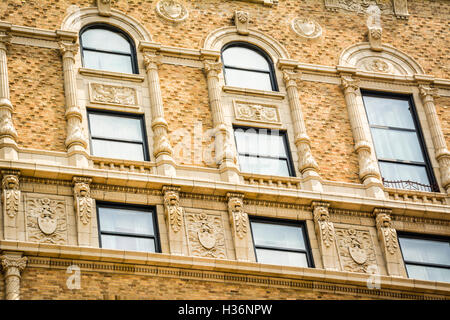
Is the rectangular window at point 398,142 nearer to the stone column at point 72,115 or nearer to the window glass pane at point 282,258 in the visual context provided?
the window glass pane at point 282,258

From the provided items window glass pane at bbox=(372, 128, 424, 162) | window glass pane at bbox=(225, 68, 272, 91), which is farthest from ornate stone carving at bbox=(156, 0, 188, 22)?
window glass pane at bbox=(372, 128, 424, 162)

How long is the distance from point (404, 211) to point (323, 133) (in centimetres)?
308

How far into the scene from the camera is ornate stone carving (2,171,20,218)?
2730 cm

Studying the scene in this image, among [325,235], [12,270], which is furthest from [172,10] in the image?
[12,270]

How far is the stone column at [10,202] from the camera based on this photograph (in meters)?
27.0

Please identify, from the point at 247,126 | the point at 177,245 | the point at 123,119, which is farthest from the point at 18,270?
the point at 247,126

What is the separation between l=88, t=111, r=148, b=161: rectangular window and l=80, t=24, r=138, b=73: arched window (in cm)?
161

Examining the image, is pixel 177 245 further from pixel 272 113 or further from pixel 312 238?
pixel 272 113

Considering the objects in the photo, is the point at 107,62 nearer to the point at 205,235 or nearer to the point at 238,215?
the point at 238,215

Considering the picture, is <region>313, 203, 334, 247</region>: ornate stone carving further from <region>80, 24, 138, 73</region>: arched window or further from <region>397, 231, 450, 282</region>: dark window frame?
<region>80, 24, 138, 73</region>: arched window

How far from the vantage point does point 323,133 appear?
31922 millimetres

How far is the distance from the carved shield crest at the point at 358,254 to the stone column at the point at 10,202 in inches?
312

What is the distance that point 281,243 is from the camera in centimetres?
2936

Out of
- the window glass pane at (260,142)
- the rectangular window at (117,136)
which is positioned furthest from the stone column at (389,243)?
the rectangular window at (117,136)
